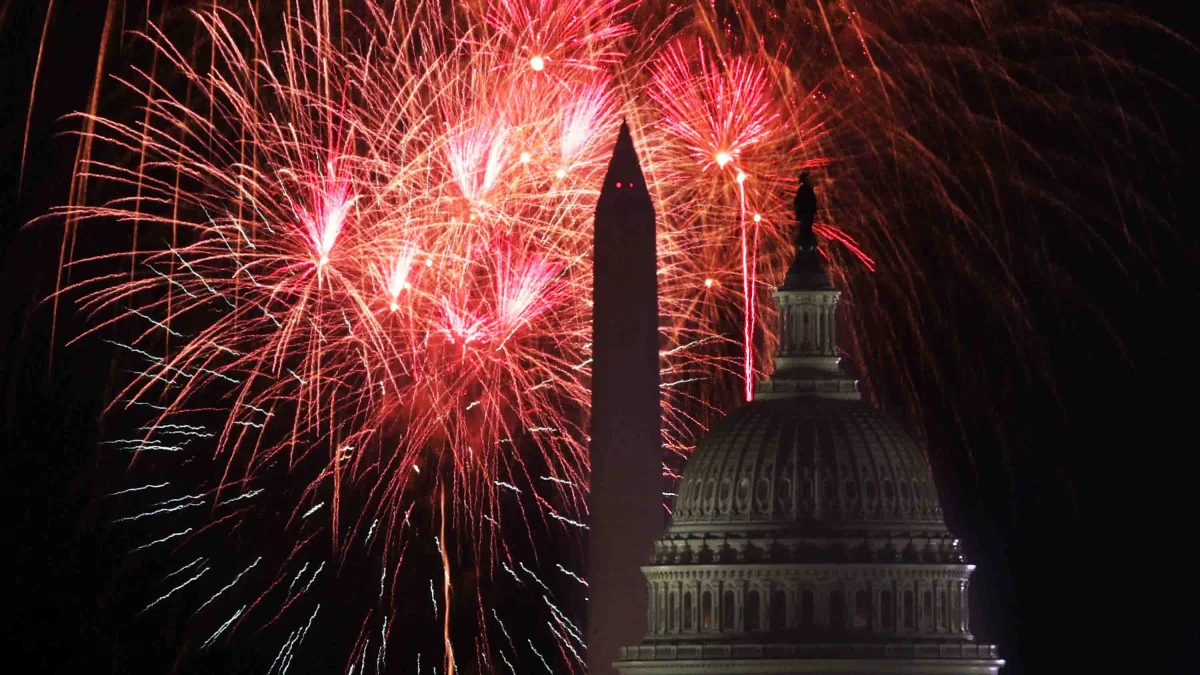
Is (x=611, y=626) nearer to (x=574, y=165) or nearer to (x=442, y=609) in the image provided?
(x=442, y=609)

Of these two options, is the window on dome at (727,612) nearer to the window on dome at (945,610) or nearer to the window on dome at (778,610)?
the window on dome at (778,610)

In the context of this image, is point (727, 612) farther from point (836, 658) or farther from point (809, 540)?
point (836, 658)

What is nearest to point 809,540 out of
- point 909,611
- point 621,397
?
point 909,611

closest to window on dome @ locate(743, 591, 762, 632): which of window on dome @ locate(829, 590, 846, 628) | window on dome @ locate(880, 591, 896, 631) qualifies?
window on dome @ locate(829, 590, 846, 628)

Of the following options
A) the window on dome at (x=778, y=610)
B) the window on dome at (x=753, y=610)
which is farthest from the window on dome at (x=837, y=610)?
the window on dome at (x=753, y=610)

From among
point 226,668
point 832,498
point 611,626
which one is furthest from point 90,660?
point 832,498
